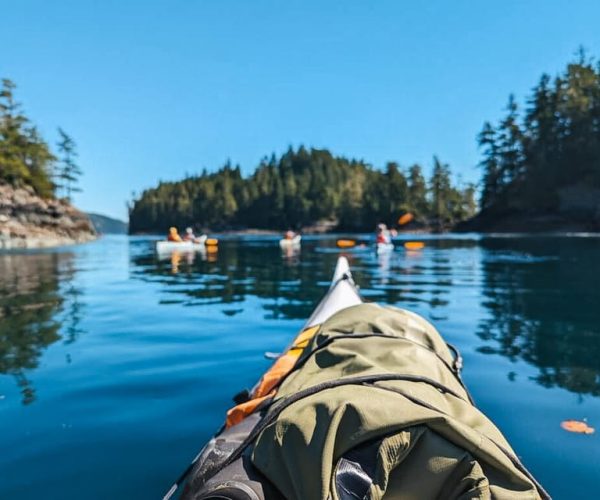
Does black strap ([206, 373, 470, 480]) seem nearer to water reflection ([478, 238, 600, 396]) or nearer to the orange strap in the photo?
the orange strap

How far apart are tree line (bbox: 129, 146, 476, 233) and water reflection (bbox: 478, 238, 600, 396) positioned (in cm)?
6913

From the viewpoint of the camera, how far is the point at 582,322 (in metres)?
7.70

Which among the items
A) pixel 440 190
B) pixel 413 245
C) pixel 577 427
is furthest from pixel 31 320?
pixel 440 190

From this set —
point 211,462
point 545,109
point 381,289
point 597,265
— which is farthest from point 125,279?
point 545,109

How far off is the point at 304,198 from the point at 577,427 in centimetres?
11372

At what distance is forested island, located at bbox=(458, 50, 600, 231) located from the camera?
54469mm

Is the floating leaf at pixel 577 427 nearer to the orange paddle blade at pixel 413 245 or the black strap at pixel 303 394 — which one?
the black strap at pixel 303 394

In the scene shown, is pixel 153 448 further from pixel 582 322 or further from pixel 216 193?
pixel 216 193

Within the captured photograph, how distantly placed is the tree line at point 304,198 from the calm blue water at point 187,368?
7282 centimetres

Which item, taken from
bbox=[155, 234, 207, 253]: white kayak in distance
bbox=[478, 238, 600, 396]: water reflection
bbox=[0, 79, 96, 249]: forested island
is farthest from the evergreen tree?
bbox=[478, 238, 600, 396]: water reflection

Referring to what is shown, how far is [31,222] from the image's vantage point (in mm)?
44938

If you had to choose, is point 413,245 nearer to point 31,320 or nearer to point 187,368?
point 31,320

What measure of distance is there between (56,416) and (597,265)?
18045mm

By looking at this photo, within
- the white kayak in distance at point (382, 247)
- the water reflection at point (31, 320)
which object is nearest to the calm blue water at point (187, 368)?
the water reflection at point (31, 320)
